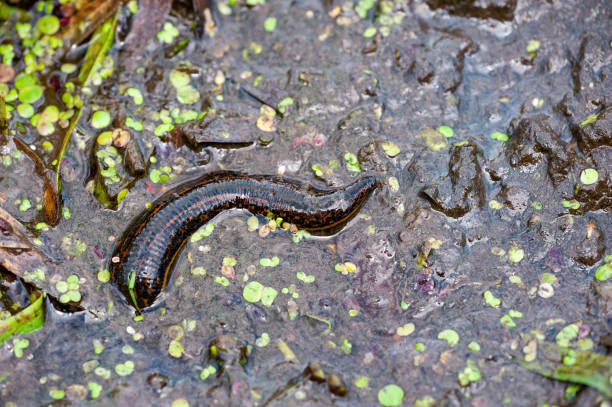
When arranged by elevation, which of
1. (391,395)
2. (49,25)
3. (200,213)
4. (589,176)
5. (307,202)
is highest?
(49,25)

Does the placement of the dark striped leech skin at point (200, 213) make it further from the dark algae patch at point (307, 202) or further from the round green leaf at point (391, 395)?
the round green leaf at point (391, 395)

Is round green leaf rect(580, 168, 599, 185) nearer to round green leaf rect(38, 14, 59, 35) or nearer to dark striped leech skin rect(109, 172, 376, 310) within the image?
dark striped leech skin rect(109, 172, 376, 310)

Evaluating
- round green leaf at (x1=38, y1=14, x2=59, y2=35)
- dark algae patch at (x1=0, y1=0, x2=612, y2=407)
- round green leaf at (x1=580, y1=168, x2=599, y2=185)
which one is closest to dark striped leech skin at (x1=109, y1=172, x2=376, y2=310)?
dark algae patch at (x1=0, y1=0, x2=612, y2=407)

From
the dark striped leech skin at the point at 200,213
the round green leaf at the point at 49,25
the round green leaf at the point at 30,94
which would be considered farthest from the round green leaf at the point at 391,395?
the round green leaf at the point at 49,25

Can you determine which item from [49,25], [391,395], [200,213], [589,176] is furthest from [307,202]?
[49,25]

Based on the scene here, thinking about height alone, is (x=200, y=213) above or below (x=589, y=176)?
below

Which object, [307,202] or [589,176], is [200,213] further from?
[589,176]

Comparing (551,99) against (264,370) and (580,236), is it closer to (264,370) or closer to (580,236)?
(580,236)
